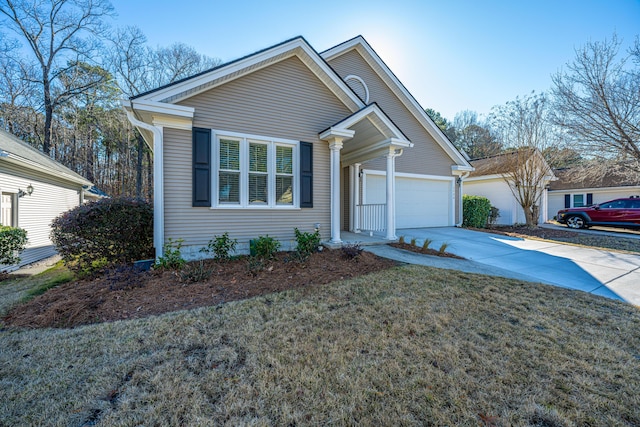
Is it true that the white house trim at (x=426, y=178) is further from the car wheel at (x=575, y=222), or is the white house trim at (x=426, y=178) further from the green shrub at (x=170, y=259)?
the car wheel at (x=575, y=222)

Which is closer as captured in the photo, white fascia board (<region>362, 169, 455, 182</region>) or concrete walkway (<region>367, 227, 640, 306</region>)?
concrete walkway (<region>367, 227, 640, 306</region>)

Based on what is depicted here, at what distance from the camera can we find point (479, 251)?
793cm

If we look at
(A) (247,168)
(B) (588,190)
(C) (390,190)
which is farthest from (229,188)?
(B) (588,190)

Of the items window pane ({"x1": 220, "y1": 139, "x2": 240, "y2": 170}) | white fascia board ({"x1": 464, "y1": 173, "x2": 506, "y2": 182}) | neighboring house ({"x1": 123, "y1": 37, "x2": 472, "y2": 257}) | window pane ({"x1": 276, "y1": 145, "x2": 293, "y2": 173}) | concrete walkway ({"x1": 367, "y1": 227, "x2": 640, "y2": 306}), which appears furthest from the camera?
white fascia board ({"x1": 464, "y1": 173, "x2": 506, "y2": 182})

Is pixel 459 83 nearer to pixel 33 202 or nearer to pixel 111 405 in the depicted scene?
pixel 111 405

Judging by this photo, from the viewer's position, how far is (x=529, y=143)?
13914 millimetres

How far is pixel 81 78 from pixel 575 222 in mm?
31162

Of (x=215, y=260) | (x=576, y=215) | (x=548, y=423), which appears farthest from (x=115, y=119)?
(x=576, y=215)

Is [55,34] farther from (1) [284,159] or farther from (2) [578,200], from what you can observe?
(2) [578,200]

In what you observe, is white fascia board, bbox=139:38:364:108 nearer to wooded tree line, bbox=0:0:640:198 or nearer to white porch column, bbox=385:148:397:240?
white porch column, bbox=385:148:397:240

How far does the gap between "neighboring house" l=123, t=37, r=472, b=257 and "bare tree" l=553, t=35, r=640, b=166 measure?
32.9ft

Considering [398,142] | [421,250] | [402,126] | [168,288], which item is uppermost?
[402,126]

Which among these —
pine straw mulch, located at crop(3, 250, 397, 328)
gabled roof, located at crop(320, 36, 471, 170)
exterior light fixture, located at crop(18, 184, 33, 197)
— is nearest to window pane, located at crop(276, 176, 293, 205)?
pine straw mulch, located at crop(3, 250, 397, 328)

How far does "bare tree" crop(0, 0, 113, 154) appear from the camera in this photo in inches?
639
